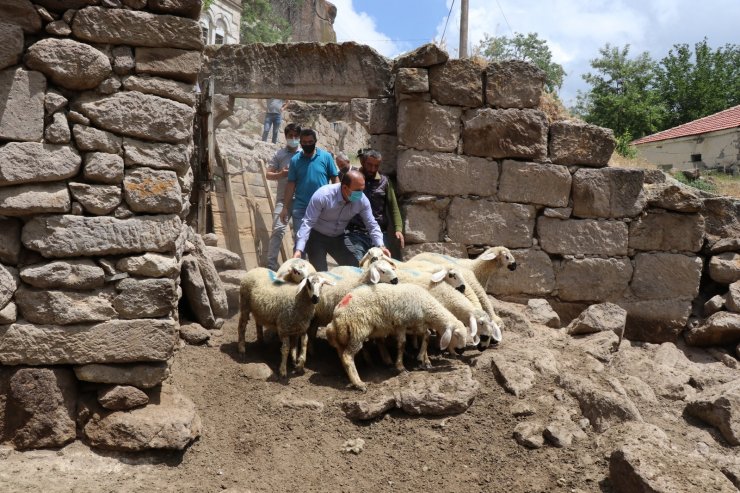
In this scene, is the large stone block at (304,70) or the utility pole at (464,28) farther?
the utility pole at (464,28)

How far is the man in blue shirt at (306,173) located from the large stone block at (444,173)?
37.2 inches

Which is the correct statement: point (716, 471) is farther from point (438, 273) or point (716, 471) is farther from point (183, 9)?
point (183, 9)

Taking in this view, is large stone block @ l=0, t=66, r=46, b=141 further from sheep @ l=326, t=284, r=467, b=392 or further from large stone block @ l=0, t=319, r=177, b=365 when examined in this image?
sheep @ l=326, t=284, r=467, b=392

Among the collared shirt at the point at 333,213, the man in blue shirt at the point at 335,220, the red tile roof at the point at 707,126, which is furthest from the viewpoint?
the red tile roof at the point at 707,126

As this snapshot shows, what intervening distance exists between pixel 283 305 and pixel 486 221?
3209mm

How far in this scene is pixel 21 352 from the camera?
4.19m

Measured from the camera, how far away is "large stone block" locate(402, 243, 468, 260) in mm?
7705

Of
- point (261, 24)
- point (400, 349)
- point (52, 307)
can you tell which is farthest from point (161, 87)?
point (261, 24)

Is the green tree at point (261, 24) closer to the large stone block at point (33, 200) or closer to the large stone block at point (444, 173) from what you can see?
the large stone block at point (444, 173)

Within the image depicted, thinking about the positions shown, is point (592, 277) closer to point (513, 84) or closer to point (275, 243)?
point (513, 84)

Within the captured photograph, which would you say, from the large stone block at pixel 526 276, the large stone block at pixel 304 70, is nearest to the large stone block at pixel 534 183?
the large stone block at pixel 526 276

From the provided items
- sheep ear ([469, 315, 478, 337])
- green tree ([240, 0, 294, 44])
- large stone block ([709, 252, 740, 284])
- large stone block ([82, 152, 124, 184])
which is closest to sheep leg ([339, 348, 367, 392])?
sheep ear ([469, 315, 478, 337])

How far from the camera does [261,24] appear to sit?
30609 millimetres

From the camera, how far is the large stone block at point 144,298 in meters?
4.32
